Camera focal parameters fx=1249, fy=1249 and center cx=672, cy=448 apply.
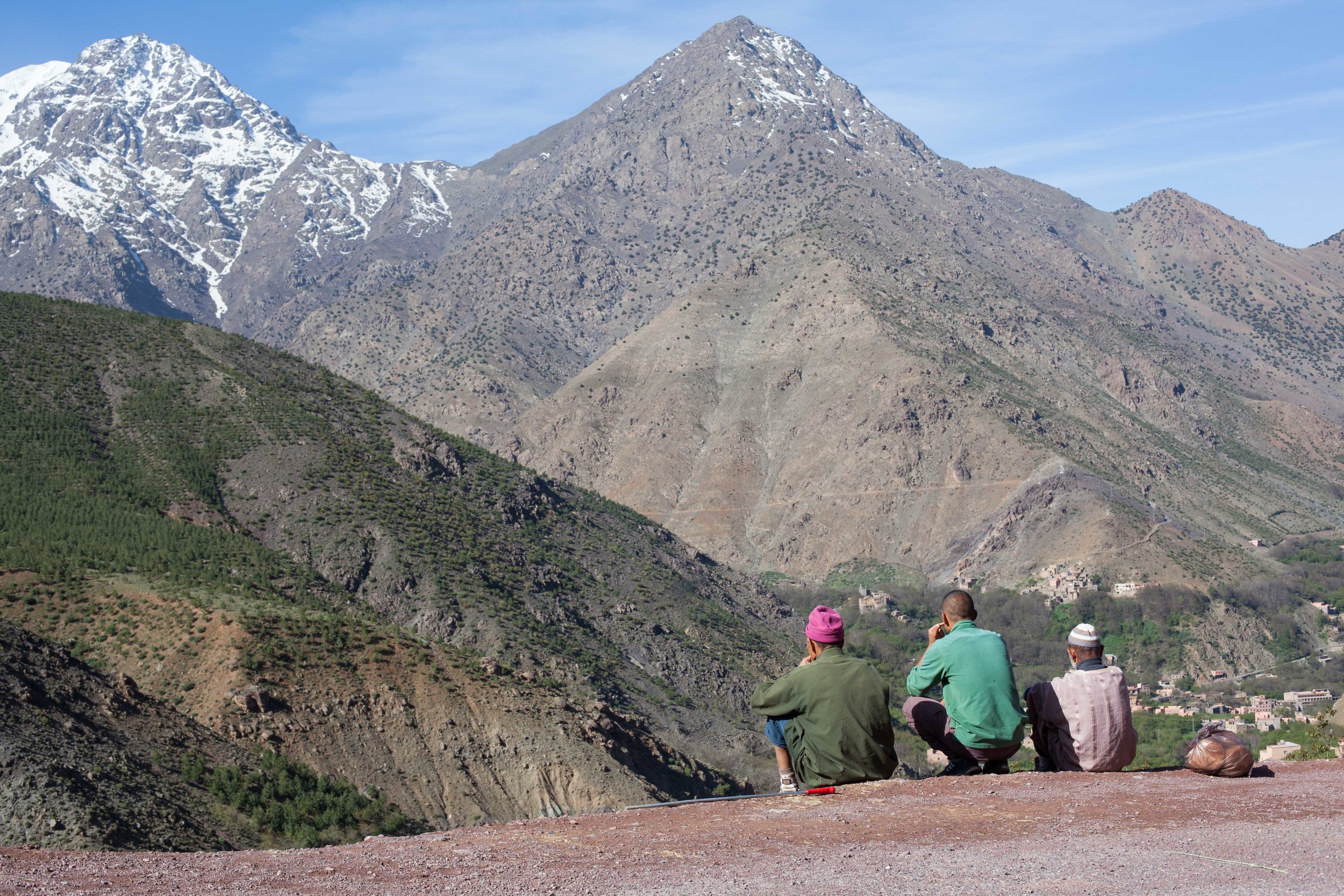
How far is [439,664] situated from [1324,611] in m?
101

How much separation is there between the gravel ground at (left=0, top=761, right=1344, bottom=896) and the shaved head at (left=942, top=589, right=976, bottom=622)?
183 cm

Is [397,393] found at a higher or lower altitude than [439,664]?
higher

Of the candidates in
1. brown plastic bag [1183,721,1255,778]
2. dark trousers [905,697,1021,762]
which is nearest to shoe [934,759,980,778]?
dark trousers [905,697,1021,762]

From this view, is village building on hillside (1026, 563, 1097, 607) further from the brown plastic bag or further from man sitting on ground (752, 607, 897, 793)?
man sitting on ground (752, 607, 897, 793)

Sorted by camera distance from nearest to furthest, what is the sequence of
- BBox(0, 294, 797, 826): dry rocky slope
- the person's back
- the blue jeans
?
the blue jeans → the person's back → BBox(0, 294, 797, 826): dry rocky slope

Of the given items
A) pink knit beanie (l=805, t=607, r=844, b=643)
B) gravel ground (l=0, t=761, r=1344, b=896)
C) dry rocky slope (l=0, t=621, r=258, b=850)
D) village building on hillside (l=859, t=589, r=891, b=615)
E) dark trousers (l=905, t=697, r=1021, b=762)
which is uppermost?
pink knit beanie (l=805, t=607, r=844, b=643)

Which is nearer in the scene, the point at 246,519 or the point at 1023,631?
the point at 246,519

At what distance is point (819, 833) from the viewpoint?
11.7 m

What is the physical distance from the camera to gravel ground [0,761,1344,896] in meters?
10.1

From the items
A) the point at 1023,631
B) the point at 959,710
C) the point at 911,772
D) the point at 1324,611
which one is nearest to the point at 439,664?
the point at 911,772

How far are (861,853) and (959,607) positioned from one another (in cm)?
339

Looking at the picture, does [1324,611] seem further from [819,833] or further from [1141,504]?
[819,833]

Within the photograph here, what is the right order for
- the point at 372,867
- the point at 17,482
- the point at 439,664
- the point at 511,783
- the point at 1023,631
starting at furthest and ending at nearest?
the point at 1023,631, the point at 17,482, the point at 439,664, the point at 511,783, the point at 372,867

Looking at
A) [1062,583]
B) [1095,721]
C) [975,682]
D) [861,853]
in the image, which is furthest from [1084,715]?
[1062,583]
